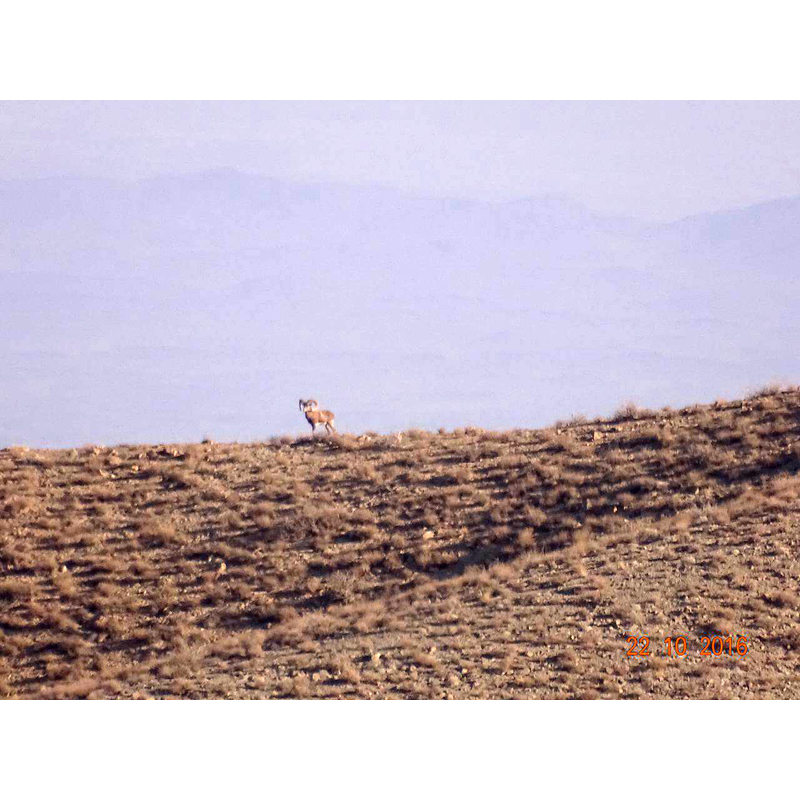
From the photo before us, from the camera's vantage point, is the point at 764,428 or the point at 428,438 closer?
the point at 764,428

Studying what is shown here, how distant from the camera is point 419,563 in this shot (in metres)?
18.5

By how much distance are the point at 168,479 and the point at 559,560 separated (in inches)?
346

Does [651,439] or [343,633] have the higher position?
[651,439]

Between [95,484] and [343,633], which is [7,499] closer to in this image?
[95,484]

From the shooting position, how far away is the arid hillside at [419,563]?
1360 centimetres

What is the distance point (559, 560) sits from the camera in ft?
57.4
